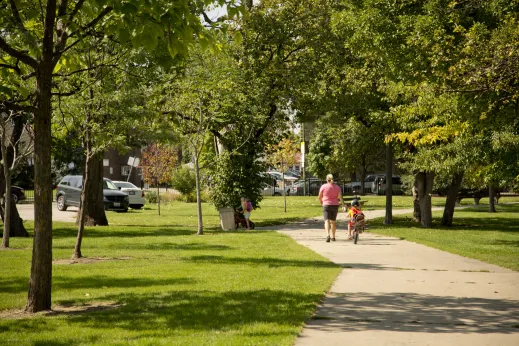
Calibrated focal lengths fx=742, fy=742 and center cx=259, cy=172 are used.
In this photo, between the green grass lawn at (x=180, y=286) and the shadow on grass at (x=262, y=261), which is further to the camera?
the shadow on grass at (x=262, y=261)

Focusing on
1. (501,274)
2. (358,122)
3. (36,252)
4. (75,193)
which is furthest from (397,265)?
(75,193)

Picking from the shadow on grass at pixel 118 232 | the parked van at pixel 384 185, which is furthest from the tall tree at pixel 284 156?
the parked van at pixel 384 185

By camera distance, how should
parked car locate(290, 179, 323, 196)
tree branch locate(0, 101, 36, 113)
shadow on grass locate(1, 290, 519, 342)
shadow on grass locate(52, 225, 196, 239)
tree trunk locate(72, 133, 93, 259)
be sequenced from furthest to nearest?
parked car locate(290, 179, 323, 196) < shadow on grass locate(52, 225, 196, 239) < tree trunk locate(72, 133, 93, 259) < tree branch locate(0, 101, 36, 113) < shadow on grass locate(1, 290, 519, 342)

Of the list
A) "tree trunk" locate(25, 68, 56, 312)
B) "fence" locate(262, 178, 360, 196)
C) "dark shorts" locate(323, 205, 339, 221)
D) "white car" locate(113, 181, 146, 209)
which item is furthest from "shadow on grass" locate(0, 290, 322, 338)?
"fence" locate(262, 178, 360, 196)

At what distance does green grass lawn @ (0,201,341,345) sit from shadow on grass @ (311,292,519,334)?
40cm

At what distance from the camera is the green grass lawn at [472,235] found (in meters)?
17.5

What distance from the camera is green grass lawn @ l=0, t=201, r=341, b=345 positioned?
7.74m

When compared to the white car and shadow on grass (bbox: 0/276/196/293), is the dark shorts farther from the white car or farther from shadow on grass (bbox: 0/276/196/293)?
the white car

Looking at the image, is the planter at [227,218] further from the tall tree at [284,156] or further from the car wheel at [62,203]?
the tall tree at [284,156]

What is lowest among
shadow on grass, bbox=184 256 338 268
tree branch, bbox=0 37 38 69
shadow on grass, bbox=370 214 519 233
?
shadow on grass, bbox=184 256 338 268

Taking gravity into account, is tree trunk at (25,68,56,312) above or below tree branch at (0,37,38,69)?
below

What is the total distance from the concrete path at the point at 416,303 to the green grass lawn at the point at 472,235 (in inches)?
57.7

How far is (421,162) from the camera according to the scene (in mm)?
24359

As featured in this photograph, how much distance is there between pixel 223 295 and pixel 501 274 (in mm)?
5557
